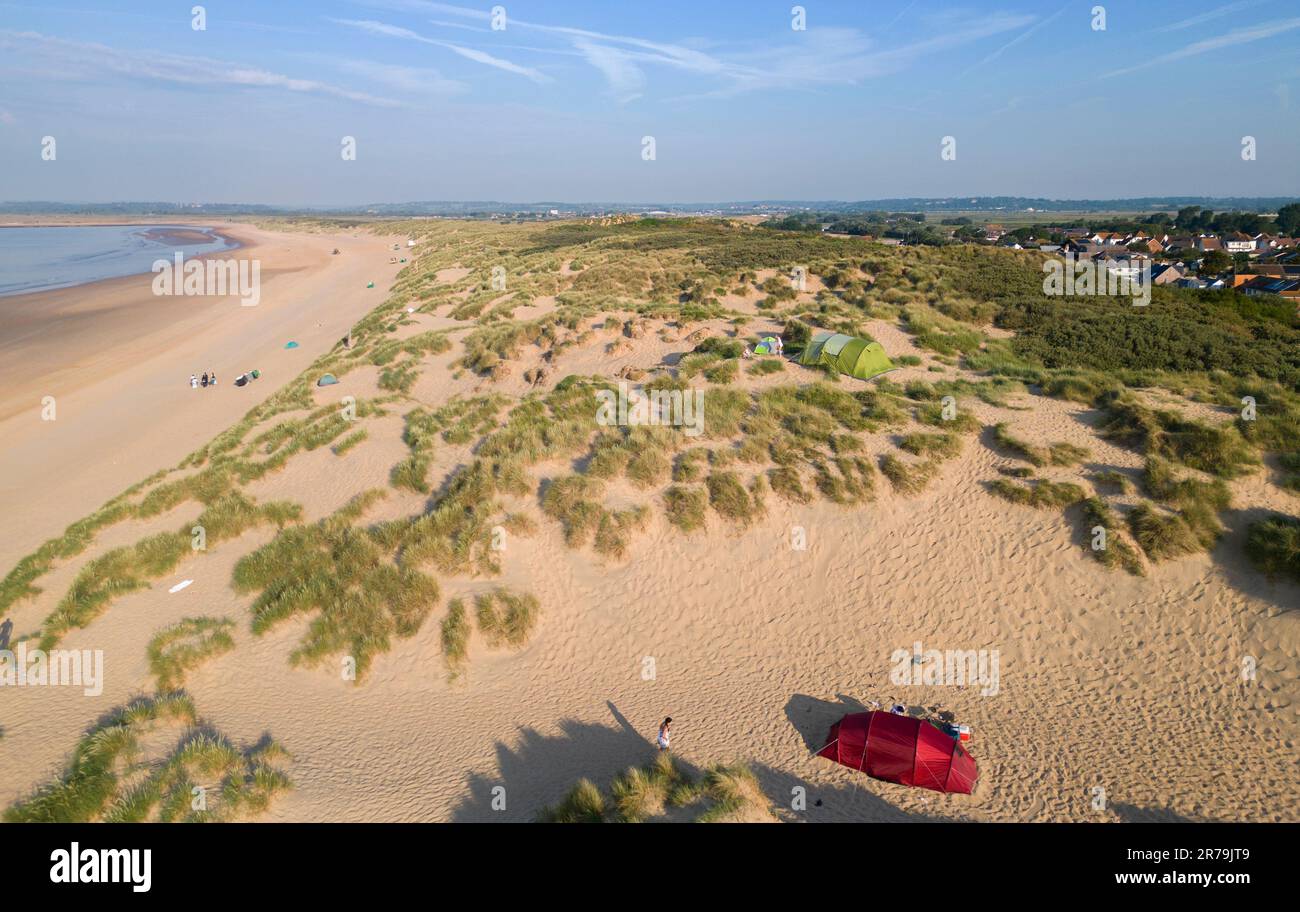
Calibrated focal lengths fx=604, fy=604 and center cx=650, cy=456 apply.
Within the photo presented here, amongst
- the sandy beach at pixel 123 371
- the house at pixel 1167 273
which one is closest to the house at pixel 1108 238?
the house at pixel 1167 273

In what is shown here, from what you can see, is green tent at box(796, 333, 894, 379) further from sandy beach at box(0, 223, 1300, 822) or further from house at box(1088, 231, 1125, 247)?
house at box(1088, 231, 1125, 247)

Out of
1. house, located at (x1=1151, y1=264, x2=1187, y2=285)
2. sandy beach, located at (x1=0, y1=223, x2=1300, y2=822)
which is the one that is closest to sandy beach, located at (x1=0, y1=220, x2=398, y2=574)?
sandy beach, located at (x1=0, y1=223, x2=1300, y2=822)

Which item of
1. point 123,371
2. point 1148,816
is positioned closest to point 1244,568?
point 1148,816

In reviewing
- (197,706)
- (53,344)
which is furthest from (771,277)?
(53,344)

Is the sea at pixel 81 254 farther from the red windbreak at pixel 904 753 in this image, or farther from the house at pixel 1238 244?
the house at pixel 1238 244

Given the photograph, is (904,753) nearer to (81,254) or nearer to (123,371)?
(123,371)
